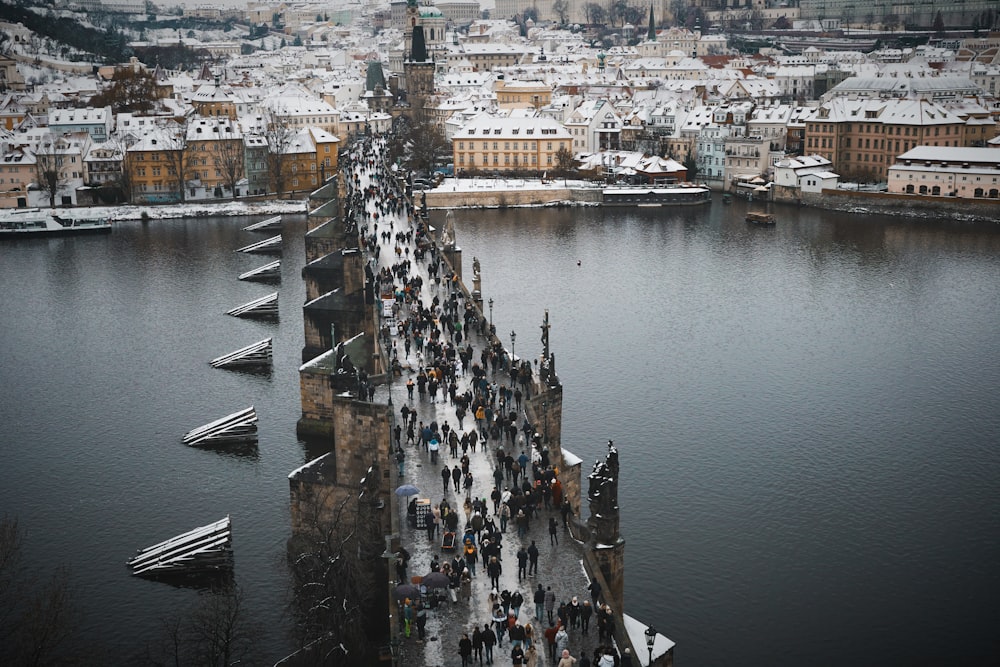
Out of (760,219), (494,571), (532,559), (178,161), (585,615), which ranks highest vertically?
(178,161)

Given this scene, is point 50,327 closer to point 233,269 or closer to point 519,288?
point 233,269

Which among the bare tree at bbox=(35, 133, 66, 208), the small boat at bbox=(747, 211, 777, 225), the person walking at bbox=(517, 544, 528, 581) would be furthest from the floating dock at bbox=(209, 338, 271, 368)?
the bare tree at bbox=(35, 133, 66, 208)

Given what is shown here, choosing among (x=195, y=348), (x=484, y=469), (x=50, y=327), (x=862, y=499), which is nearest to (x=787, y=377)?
(x=862, y=499)

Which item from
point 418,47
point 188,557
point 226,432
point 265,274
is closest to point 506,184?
point 265,274

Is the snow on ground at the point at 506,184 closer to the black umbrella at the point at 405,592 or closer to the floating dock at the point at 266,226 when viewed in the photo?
the floating dock at the point at 266,226

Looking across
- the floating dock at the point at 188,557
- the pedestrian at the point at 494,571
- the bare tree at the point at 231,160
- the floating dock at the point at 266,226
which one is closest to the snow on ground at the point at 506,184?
the bare tree at the point at 231,160

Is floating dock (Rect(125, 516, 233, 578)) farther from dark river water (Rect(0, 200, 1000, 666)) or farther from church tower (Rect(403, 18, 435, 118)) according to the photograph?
church tower (Rect(403, 18, 435, 118))

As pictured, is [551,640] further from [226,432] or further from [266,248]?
[266,248]
